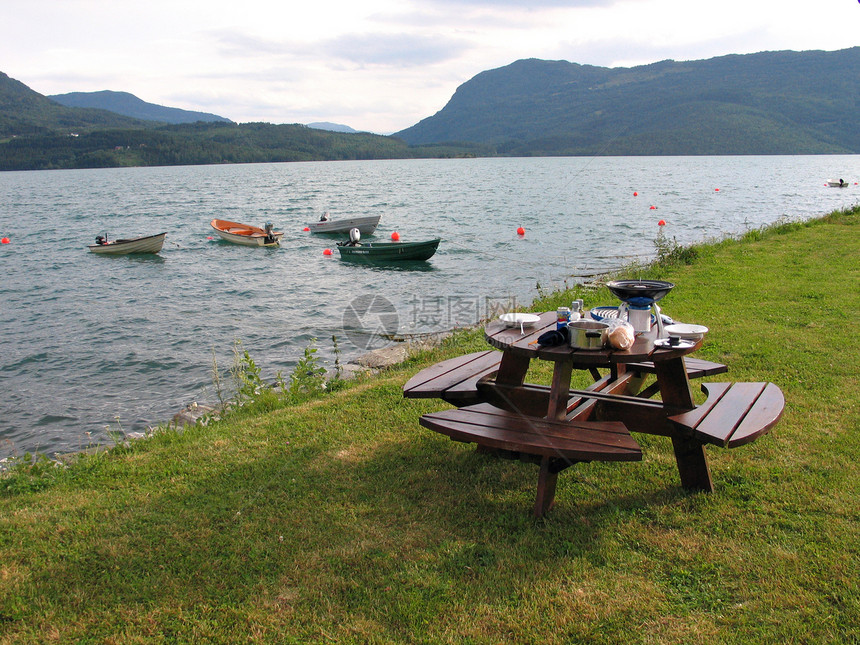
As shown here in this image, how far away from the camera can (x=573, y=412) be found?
4.29 meters

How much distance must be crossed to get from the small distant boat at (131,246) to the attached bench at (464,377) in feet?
86.7

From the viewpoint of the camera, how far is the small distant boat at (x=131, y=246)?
28.0 m

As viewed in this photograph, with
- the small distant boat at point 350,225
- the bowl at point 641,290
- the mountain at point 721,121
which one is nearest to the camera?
the bowl at point 641,290

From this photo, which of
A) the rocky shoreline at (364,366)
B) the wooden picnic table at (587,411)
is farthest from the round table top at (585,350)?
the rocky shoreline at (364,366)

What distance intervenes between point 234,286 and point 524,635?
20.0m

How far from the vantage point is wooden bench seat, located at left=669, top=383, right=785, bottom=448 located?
361 centimetres

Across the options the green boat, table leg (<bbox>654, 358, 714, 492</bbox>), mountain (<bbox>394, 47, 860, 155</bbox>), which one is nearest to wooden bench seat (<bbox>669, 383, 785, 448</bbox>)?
table leg (<bbox>654, 358, 714, 492</bbox>)

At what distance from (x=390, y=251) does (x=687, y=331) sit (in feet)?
65.2

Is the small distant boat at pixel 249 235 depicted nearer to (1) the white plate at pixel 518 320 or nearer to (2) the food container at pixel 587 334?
(1) the white plate at pixel 518 320

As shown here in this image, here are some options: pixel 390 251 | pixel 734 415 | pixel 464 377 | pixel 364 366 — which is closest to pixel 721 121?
pixel 390 251

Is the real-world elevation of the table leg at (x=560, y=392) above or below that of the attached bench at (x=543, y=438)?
above

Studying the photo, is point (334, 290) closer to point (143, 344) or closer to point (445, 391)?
point (143, 344)

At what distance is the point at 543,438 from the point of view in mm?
3707

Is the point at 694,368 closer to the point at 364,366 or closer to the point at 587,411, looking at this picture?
the point at 587,411
